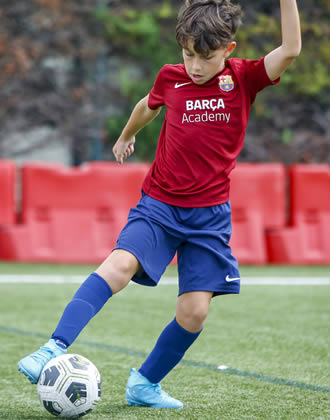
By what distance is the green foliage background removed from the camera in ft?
60.8

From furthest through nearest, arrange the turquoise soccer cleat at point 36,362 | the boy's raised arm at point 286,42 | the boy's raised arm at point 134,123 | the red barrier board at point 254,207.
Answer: the red barrier board at point 254,207
the boy's raised arm at point 134,123
the boy's raised arm at point 286,42
the turquoise soccer cleat at point 36,362

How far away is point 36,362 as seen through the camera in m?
3.29

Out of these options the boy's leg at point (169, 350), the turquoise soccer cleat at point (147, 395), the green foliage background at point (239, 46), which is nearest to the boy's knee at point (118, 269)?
the boy's leg at point (169, 350)

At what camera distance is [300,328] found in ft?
20.1

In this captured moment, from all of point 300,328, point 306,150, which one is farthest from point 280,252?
point 306,150

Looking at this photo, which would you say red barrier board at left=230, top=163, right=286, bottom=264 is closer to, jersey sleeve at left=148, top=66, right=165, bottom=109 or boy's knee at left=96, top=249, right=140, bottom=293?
jersey sleeve at left=148, top=66, right=165, bottom=109

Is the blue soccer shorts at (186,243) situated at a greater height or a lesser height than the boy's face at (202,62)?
lesser

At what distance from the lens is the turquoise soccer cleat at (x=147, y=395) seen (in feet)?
12.5

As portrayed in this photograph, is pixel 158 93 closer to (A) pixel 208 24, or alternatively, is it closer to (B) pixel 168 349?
(A) pixel 208 24

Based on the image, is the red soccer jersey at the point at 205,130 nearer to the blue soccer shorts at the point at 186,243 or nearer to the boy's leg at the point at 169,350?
the blue soccer shorts at the point at 186,243

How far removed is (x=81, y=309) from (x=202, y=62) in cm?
119

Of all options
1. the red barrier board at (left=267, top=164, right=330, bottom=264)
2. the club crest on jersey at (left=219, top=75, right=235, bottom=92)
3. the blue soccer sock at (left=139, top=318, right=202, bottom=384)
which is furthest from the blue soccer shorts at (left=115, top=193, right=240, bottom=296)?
the red barrier board at (left=267, top=164, right=330, bottom=264)

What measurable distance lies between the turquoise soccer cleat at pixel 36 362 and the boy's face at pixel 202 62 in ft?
4.38

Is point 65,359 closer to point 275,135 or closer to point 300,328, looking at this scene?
point 300,328
